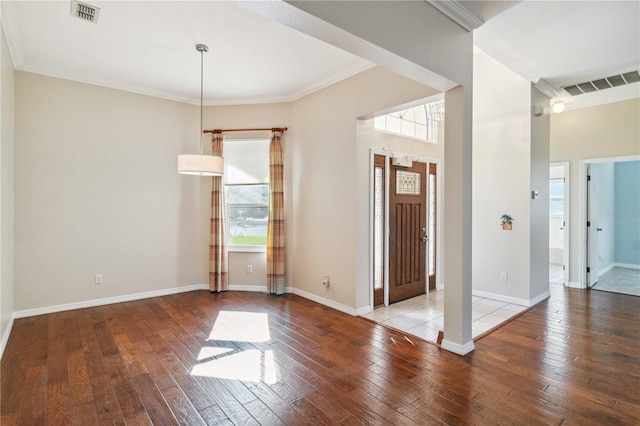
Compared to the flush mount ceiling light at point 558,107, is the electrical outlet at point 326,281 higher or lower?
lower

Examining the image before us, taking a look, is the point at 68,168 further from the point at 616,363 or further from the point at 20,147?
the point at 616,363

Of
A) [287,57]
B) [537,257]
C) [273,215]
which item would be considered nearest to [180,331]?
[273,215]

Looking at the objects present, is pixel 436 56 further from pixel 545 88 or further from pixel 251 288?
pixel 251 288

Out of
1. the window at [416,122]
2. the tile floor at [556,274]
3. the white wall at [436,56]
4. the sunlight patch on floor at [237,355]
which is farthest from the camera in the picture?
the tile floor at [556,274]

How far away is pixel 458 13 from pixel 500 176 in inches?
106

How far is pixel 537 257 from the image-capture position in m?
4.59

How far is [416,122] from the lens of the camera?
16.4 feet

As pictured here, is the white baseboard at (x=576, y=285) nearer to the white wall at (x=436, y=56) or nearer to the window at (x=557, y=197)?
the window at (x=557, y=197)

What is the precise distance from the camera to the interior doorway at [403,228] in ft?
14.5

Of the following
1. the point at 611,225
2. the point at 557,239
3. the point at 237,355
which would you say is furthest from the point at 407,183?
the point at 611,225

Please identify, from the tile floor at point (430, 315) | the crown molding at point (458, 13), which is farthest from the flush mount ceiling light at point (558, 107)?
the tile floor at point (430, 315)

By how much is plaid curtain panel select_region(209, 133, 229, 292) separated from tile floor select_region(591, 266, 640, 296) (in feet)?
20.3

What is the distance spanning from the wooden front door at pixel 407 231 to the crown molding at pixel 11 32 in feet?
14.2

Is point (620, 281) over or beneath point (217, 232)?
beneath
